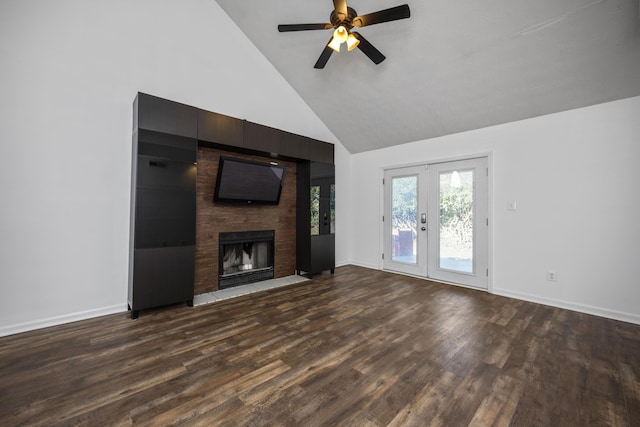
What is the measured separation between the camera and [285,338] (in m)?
2.49

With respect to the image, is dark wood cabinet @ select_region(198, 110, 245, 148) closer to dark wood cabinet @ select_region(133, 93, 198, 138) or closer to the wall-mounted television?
dark wood cabinet @ select_region(133, 93, 198, 138)

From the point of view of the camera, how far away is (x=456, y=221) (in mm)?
4371

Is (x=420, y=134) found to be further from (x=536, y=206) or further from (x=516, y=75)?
(x=536, y=206)

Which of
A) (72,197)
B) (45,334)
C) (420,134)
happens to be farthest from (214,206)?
(420,134)

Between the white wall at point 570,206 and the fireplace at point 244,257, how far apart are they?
347 cm

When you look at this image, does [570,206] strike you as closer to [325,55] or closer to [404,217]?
[404,217]

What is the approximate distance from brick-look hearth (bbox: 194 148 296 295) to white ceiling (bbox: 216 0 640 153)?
181cm

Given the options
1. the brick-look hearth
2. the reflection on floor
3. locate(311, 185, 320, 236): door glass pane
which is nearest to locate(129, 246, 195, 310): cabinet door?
the reflection on floor

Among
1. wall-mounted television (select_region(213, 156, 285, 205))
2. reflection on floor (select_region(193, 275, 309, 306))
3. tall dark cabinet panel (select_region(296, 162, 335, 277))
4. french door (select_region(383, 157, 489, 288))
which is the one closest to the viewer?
reflection on floor (select_region(193, 275, 309, 306))

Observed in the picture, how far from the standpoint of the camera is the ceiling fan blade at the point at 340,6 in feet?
7.77

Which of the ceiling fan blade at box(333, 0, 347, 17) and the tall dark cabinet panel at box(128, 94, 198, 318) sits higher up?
the ceiling fan blade at box(333, 0, 347, 17)

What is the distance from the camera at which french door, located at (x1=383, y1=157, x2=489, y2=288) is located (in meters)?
4.12

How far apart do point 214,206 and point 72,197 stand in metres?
1.55

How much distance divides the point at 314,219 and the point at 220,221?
1.62 m
